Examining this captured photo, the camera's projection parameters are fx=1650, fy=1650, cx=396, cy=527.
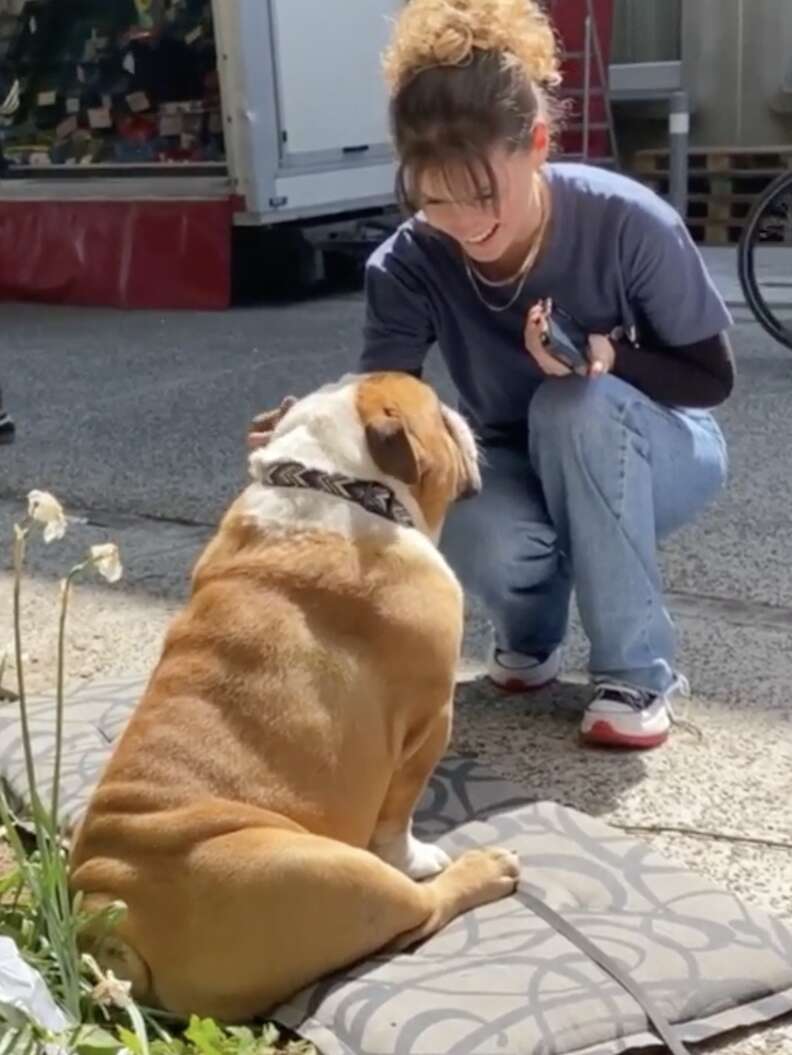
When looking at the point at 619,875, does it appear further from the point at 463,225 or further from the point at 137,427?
the point at 137,427

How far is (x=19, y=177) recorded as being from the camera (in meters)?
10.5

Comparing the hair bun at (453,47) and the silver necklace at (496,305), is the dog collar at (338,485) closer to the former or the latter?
the silver necklace at (496,305)

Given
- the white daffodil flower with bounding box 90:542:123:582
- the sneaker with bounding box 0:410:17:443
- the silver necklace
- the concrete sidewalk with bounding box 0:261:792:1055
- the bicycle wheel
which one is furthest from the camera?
the bicycle wheel

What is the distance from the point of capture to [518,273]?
325 cm

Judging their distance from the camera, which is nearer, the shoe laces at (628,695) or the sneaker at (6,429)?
the shoe laces at (628,695)

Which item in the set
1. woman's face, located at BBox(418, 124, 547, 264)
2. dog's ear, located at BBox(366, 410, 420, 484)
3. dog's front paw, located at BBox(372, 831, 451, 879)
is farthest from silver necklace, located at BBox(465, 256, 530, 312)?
dog's front paw, located at BBox(372, 831, 451, 879)

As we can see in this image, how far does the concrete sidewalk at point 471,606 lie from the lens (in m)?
3.14

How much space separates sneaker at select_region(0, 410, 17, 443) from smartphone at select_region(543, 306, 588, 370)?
3605 mm

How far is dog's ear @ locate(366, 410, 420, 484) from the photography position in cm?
263

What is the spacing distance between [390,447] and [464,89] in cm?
75

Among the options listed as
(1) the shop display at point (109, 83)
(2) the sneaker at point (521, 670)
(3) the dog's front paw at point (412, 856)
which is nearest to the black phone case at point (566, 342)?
(2) the sneaker at point (521, 670)

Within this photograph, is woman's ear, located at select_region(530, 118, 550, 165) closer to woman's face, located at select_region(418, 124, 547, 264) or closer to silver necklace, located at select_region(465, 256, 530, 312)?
woman's face, located at select_region(418, 124, 547, 264)

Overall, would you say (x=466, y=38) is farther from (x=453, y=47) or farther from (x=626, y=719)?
(x=626, y=719)

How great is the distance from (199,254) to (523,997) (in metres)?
7.57
